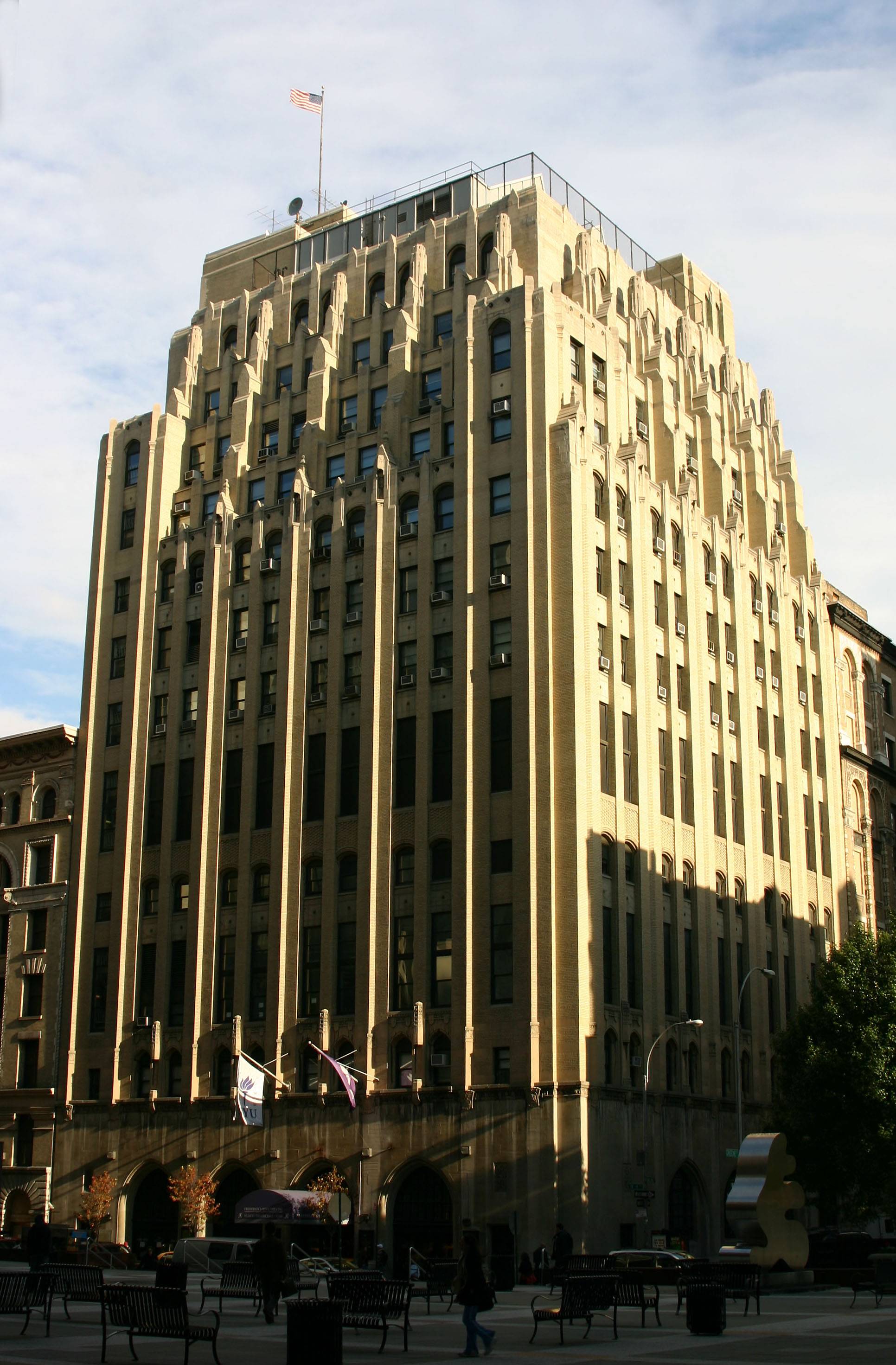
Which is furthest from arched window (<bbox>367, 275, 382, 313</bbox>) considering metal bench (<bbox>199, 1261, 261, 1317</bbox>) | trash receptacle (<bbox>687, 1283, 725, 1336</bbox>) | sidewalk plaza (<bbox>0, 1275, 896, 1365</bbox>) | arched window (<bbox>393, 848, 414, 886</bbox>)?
trash receptacle (<bbox>687, 1283, 725, 1336</bbox>)

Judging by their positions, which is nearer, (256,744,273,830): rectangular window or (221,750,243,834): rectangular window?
(256,744,273,830): rectangular window

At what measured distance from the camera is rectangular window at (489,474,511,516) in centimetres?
6034

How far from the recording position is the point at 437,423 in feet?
211

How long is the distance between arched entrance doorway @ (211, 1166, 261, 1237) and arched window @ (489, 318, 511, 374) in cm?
3405

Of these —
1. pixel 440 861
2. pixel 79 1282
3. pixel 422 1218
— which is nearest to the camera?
pixel 79 1282

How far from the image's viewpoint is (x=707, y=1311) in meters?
27.6

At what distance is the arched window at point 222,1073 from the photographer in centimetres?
6047

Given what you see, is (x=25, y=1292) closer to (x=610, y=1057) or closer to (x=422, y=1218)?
(x=422, y=1218)

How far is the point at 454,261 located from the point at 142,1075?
3860 cm

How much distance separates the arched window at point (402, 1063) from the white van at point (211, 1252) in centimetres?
911

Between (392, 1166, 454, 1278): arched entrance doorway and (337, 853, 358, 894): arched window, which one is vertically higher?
(337, 853, 358, 894): arched window

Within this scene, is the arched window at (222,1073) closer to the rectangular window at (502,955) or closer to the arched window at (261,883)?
the arched window at (261,883)

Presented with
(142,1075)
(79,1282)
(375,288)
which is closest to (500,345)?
(375,288)

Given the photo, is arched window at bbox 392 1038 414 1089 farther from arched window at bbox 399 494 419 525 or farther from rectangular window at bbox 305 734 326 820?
arched window at bbox 399 494 419 525
